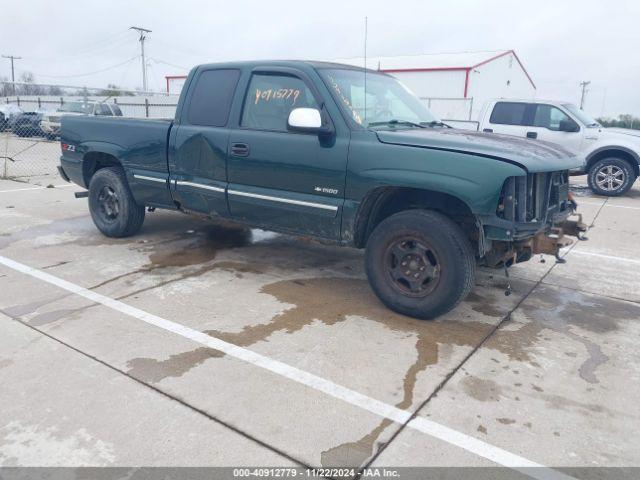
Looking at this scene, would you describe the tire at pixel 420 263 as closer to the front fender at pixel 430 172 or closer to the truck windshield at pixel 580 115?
the front fender at pixel 430 172

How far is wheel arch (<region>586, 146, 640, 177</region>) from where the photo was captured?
1059cm

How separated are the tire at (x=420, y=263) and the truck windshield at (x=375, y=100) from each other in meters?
0.94

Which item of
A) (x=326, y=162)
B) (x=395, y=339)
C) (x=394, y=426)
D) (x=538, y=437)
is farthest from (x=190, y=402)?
(x=326, y=162)

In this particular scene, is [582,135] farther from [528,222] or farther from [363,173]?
[363,173]

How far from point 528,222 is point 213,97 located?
10.2 feet

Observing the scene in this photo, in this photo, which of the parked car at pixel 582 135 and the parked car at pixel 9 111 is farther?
the parked car at pixel 9 111

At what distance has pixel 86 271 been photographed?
4.95m

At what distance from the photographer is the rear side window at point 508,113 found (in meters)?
11.1

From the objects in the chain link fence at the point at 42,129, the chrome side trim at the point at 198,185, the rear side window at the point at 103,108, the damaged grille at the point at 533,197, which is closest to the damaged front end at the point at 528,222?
the damaged grille at the point at 533,197

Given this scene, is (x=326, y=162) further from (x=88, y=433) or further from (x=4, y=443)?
(x=4, y=443)

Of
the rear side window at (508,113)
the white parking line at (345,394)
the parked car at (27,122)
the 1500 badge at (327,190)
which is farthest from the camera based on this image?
the parked car at (27,122)

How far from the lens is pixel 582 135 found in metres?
10.7

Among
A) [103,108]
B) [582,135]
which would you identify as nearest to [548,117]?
[582,135]

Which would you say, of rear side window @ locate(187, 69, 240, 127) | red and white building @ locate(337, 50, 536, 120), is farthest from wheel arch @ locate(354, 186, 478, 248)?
red and white building @ locate(337, 50, 536, 120)
